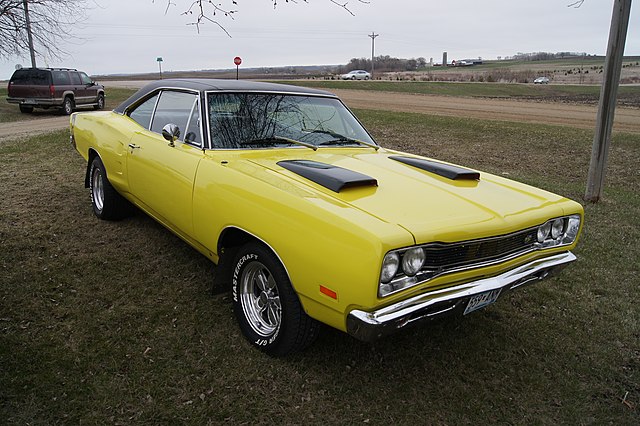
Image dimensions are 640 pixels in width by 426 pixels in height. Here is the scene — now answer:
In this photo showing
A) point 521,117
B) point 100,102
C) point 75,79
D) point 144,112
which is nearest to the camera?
point 144,112

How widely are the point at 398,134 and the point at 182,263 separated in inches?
364

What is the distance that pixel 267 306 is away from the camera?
3174 mm

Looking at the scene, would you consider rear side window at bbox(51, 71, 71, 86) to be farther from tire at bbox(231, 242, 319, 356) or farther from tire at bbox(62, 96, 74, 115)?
tire at bbox(231, 242, 319, 356)

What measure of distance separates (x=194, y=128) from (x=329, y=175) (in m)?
1.40

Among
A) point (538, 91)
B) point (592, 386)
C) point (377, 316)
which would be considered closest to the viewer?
point (377, 316)

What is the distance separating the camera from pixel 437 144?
11.5 m

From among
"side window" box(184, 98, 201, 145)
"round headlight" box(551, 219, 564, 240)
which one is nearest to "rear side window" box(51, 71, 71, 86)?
"side window" box(184, 98, 201, 145)

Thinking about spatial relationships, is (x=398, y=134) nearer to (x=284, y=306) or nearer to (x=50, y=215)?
(x=50, y=215)

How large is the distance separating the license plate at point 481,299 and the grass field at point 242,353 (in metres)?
0.54

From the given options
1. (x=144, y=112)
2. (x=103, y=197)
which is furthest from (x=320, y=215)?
(x=103, y=197)

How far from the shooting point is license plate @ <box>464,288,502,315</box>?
2.64 m

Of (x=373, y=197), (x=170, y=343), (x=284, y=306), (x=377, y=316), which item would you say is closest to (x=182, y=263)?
(x=170, y=343)

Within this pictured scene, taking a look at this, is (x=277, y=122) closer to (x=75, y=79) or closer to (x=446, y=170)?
(x=446, y=170)

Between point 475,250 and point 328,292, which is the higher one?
point 475,250
